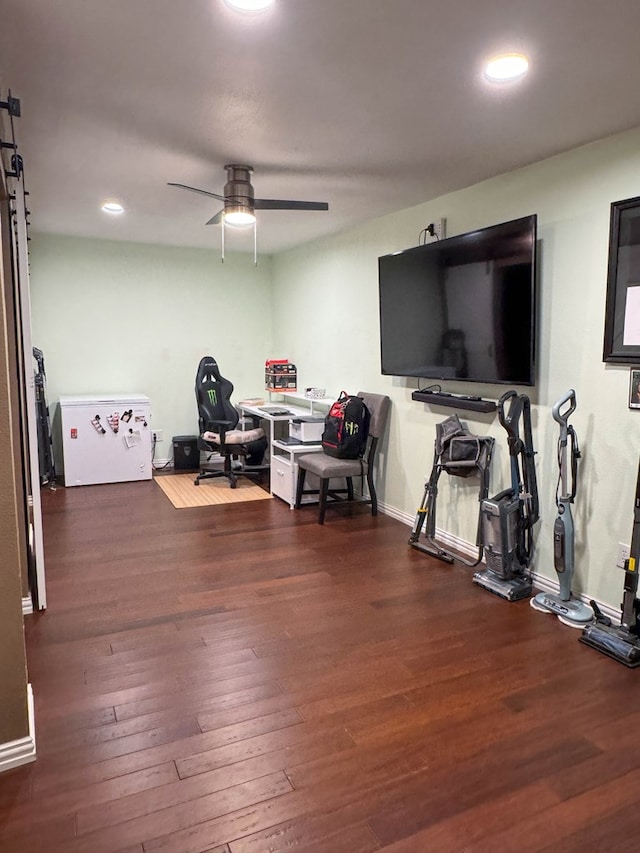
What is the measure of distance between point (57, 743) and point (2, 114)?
8.60 ft

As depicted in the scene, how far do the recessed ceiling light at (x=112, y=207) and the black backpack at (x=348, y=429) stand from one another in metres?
2.30

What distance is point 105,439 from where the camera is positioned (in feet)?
19.0

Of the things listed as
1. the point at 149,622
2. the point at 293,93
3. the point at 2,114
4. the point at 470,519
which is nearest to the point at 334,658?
the point at 149,622

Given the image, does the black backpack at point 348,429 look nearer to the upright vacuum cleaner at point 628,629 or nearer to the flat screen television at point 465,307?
the flat screen television at point 465,307

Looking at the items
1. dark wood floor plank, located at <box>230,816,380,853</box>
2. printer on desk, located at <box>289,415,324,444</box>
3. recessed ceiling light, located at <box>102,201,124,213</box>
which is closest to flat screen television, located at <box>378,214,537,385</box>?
printer on desk, located at <box>289,415,324,444</box>

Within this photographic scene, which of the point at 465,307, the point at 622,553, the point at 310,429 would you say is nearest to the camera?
the point at 622,553

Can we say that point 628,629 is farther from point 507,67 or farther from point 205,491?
point 205,491

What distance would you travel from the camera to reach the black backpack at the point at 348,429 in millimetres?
4680

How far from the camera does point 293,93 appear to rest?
2.40 m

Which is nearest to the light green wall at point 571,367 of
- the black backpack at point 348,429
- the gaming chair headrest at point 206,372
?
the black backpack at point 348,429

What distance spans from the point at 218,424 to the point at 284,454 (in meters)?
0.76

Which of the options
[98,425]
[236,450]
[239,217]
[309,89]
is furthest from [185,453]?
[309,89]

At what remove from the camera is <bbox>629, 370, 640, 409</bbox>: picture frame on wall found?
282 centimetres

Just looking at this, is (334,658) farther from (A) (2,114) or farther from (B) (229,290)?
(B) (229,290)
